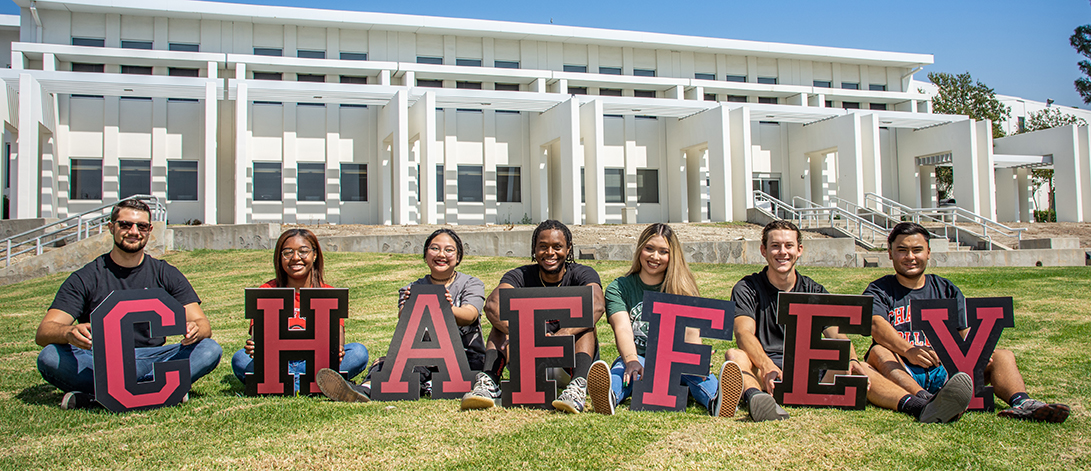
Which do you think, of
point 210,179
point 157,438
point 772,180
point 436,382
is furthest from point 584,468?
point 772,180

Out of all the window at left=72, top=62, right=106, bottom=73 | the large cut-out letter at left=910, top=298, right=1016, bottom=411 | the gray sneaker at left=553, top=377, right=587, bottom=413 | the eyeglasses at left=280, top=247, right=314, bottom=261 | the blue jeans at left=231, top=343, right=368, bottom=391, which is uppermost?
the window at left=72, top=62, right=106, bottom=73

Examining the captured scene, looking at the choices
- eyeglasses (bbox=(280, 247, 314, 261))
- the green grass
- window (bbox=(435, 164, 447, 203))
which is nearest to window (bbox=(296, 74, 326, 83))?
window (bbox=(435, 164, 447, 203))

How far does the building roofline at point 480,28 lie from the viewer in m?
25.5

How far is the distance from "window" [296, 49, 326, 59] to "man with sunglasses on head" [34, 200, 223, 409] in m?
25.4

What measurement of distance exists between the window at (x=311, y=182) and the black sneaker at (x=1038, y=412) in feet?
78.7

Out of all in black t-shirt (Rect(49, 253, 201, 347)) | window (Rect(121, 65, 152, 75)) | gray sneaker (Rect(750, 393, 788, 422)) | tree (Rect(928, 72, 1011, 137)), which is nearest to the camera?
gray sneaker (Rect(750, 393, 788, 422))

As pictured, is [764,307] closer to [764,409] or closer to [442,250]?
[764,409]

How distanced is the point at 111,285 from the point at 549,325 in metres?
2.80

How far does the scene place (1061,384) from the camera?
15.2 ft

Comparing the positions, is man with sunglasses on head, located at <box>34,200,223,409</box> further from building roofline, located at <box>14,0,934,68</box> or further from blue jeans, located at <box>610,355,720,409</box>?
building roofline, located at <box>14,0,934,68</box>

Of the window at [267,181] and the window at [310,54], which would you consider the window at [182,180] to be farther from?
the window at [310,54]

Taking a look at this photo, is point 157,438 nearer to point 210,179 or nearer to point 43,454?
point 43,454

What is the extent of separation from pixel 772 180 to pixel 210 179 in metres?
22.6

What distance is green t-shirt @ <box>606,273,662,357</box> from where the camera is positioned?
4.52 m
